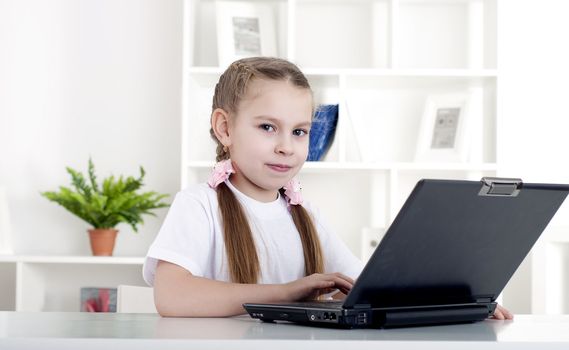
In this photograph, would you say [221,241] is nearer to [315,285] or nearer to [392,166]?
[315,285]

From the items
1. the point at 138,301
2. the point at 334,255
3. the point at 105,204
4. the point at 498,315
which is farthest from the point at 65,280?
the point at 498,315

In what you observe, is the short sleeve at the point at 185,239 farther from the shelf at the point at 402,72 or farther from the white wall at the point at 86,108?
the white wall at the point at 86,108

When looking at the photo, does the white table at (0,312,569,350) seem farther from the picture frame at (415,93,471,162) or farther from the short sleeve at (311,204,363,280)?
the picture frame at (415,93,471,162)

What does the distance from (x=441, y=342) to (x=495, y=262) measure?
1.14 ft

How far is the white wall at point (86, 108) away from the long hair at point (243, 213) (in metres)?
1.83

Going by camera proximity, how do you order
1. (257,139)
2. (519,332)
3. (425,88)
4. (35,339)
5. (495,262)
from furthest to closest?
1. (425,88)
2. (257,139)
3. (495,262)
4. (519,332)
5. (35,339)

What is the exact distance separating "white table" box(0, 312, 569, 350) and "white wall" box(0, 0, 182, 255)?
239 cm

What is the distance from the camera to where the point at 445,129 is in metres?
3.39

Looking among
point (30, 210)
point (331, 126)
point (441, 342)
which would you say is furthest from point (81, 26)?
point (441, 342)

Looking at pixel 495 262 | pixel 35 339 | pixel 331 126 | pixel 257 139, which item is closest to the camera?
→ pixel 35 339

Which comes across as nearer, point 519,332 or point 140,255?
point 519,332

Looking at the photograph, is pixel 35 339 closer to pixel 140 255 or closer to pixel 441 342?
pixel 441 342

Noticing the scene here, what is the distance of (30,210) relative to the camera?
3.61 metres

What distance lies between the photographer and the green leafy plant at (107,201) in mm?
3338
